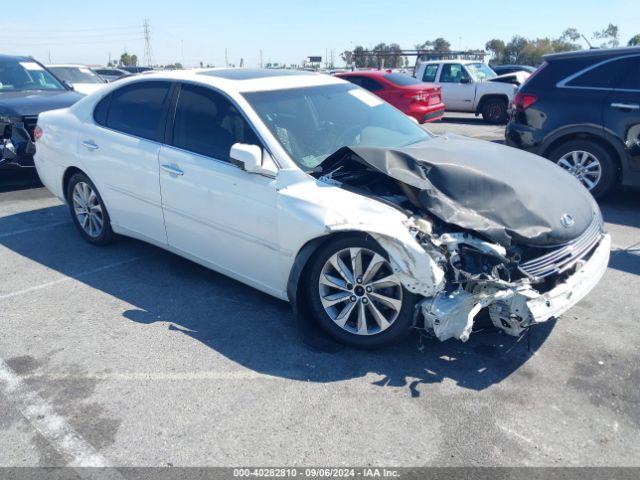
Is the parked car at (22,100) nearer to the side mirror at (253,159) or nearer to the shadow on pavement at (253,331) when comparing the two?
the shadow on pavement at (253,331)

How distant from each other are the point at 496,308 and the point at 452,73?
14958mm

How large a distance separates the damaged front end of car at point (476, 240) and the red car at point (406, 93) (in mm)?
9525

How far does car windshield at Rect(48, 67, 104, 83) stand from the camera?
14.0m

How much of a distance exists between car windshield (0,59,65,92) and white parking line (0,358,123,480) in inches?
275

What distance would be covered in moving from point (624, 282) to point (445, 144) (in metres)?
1.89

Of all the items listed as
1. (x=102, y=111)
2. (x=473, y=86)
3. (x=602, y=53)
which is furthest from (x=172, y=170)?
(x=473, y=86)

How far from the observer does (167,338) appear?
381cm

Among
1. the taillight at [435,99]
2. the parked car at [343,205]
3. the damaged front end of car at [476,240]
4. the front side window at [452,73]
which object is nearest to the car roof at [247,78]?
the parked car at [343,205]

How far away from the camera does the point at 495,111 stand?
52.9ft

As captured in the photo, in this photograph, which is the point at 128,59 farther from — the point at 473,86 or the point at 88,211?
the point at 88,211

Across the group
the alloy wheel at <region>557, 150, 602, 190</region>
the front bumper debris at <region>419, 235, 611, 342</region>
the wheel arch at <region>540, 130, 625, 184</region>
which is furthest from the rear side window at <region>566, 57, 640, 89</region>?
the front bumper debris at <region>419, 235, 611, 342</region>

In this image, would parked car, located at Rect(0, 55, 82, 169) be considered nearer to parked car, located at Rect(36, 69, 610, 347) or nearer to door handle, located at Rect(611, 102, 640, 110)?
parked car, located at Rect(36, 69, 610, 347)

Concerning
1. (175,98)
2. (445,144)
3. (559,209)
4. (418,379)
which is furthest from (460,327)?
(175,98)

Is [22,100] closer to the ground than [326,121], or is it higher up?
closer to the ground
